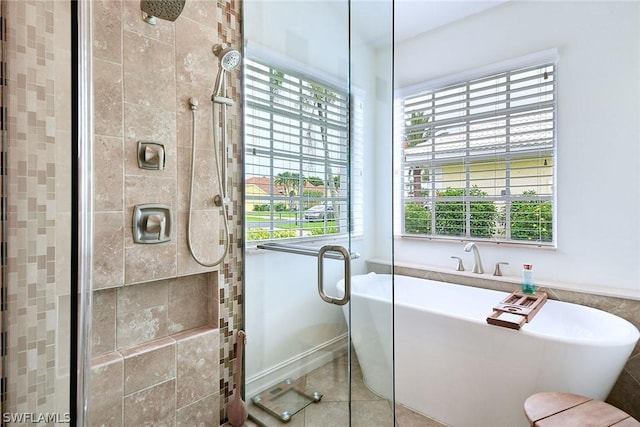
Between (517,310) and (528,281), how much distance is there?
1.72 ft

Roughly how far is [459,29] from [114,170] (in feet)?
9.48

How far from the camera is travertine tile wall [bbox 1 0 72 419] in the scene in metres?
0.55

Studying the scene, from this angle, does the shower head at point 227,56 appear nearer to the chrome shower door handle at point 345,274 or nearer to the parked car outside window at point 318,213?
the parked car outside window at point 318,213

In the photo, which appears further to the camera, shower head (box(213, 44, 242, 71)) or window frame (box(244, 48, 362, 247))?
shower head (box(213, 44, 242, 71))

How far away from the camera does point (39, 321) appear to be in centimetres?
56

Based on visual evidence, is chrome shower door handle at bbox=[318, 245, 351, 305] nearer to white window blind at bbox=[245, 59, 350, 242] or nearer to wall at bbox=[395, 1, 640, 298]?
white window blind at bbox=[245, 59, 350, 242]

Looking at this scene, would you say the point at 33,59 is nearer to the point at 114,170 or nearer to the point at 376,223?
the point at 114,170

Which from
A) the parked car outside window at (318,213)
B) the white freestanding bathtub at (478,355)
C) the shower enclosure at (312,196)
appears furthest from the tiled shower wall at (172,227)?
the white freestanding bathtub at (478,355)

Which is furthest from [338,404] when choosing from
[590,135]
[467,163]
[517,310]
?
[590,135]

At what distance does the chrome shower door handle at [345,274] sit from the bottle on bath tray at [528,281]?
5.37 ft

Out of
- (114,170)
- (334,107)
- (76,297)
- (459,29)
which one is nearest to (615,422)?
(334,107)

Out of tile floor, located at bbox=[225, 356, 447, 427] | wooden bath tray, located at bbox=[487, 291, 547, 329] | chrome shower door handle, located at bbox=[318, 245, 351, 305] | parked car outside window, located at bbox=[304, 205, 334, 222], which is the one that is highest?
parked car outside window, located at bbox=[304, 205, 334, 222]

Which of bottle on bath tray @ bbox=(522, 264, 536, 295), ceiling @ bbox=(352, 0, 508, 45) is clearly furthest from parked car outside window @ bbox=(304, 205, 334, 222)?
bottle on bath tray @ bbox=(522, 264, 536, 295)

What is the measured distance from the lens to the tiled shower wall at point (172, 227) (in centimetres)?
131
